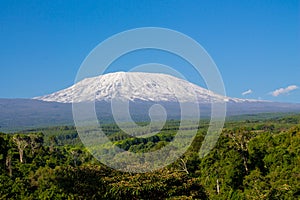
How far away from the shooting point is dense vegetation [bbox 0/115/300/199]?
17.8 metres

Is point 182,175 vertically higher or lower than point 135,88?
lower

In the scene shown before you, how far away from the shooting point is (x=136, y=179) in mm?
17578

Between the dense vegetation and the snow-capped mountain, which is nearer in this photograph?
the dense vegetation

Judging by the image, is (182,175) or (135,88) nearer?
(182,175)

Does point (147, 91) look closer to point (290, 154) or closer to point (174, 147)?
point (174, 147)

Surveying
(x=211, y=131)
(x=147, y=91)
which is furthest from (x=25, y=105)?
(x=211, y=131)

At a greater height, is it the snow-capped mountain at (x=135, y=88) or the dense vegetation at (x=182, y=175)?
the snow-capped mountain at (x=135, y=88)

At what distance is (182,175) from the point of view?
62.4 feet

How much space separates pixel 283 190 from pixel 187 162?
9.99 meters

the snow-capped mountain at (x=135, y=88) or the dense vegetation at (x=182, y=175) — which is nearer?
the dense vegetation at (x=182, y=175)

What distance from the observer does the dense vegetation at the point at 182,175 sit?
17.8m

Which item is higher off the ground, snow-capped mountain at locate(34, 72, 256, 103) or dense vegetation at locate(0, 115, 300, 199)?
snow-capped mountain at locate(34, 72, 256, 103)

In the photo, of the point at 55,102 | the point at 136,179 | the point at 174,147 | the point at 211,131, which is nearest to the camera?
the point at 136,179

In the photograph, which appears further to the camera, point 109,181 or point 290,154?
point 290,154
